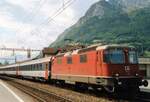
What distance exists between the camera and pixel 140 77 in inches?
837

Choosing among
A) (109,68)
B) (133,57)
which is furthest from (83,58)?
(109,68)

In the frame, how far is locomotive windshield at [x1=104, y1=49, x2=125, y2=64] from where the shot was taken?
2142cm

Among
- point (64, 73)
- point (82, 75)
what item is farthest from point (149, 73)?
point (82, 75)

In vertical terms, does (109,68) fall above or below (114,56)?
below

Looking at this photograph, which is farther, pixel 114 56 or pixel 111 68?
pixel 114 56

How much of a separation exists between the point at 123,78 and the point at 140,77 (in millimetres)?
1224

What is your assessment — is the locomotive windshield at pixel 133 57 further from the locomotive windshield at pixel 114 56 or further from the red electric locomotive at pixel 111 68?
the locomotive windshield at pixel 114 56

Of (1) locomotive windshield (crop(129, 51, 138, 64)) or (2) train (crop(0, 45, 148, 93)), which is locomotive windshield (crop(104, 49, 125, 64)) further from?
(1) locomotive windshield (crop(129, 51, 138, 64))

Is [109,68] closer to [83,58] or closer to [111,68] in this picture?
[111,68]

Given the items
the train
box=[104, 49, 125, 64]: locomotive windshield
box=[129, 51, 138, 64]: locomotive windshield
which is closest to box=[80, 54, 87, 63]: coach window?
the train

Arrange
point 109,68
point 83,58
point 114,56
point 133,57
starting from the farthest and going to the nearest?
point 83,58, point 133,57, point 114,56, point 109,68

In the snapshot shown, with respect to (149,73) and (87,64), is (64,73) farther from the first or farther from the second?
(149,73)

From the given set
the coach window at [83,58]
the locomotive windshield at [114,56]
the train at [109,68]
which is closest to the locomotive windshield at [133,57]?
the train at [109,68]

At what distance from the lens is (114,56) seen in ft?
70.9
